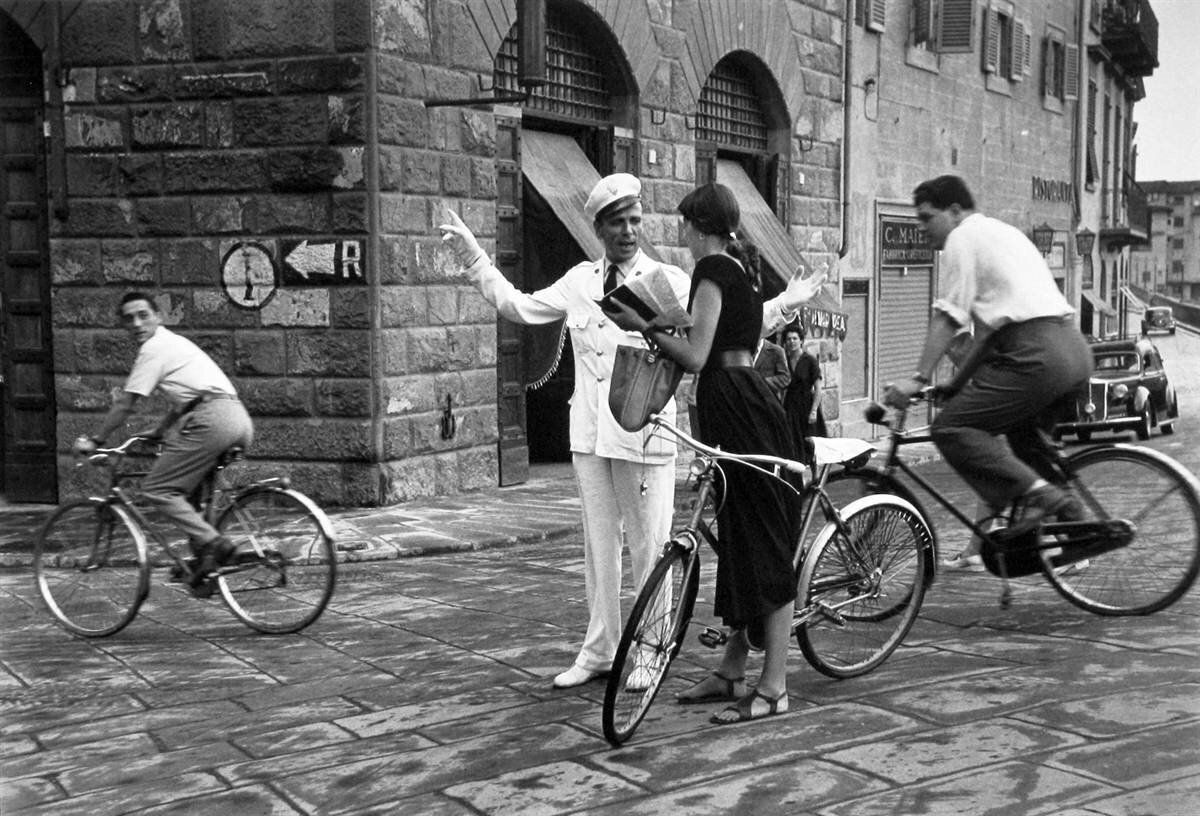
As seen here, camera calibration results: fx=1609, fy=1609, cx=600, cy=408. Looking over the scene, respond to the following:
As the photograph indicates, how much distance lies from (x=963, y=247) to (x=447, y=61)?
22.6ft

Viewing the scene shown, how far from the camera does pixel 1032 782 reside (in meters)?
4.68

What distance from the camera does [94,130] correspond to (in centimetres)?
1249

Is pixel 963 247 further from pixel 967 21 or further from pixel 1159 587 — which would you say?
pixel 967 21

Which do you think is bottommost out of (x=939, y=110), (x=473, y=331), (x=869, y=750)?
(x=869, y=750)

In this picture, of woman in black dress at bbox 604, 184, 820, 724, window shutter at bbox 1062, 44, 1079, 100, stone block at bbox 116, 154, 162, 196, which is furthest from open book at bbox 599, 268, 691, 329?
window shutter at bbox 1062, 44, 1079, 100

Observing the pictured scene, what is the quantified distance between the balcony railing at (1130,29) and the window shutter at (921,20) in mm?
12453

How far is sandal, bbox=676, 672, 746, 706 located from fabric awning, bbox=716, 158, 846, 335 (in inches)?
472

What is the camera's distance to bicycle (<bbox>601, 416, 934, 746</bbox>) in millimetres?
5273

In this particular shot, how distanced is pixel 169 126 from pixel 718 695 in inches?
322

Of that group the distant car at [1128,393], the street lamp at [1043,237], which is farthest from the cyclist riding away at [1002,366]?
the street lamp at [1043,237]

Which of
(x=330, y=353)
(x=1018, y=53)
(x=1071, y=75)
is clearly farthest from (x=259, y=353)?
(x=1071, y=75)

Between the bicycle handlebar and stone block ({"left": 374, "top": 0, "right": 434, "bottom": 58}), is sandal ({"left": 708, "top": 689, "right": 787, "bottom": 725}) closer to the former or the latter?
the bicycle handlebar

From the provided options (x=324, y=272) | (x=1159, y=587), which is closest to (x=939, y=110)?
(x=324, y=272)

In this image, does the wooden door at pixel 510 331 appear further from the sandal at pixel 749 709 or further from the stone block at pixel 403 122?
the sandal at pixel 749 709
